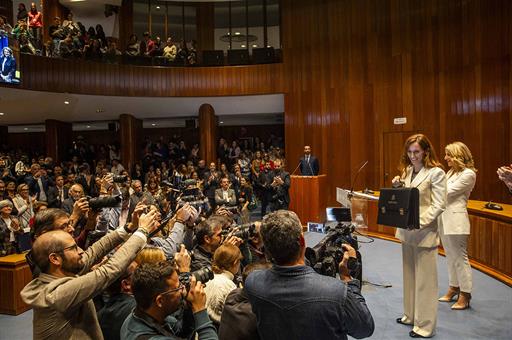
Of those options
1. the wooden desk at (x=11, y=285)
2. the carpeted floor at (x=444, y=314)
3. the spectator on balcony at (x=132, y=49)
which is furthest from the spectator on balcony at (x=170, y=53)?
the carpeted floor at (x=444, y=314)

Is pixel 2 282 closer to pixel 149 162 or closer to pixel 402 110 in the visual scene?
pixel 402 110

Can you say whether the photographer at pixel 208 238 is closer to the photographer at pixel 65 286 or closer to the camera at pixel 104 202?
the camera at pixel 104 202

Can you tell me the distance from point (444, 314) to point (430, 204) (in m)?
1.08

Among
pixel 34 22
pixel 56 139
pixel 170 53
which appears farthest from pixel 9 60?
pixel 56 139

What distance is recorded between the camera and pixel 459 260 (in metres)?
3.21

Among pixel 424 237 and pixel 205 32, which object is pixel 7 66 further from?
pixel 424 237

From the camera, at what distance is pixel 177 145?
39.4ft

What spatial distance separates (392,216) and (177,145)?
999 cm

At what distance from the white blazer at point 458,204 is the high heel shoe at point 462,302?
1.69ft

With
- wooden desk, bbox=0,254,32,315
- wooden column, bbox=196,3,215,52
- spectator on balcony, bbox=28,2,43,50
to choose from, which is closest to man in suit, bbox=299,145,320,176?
wooden column, bbox=196,3,215,52

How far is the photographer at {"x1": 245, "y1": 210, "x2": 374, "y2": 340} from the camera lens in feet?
3.84

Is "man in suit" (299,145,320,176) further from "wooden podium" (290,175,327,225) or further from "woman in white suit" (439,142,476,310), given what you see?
"woman in white suit" (439,142,476,310)

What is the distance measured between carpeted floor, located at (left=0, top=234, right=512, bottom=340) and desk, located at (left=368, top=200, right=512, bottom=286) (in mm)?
134

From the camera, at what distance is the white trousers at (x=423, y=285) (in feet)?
8.60
